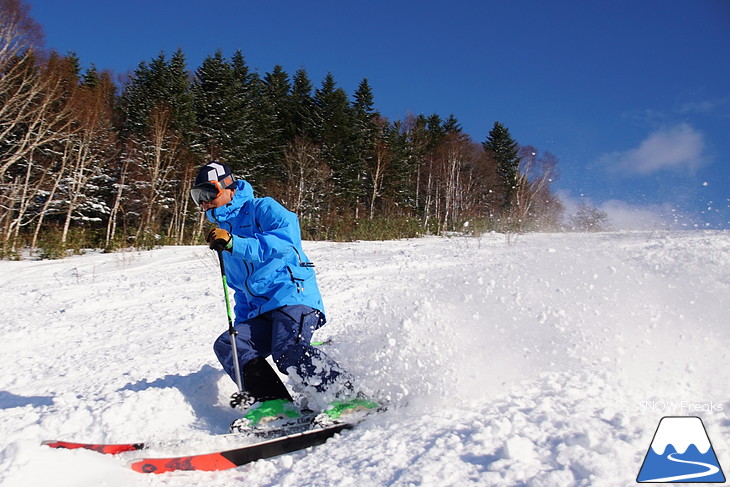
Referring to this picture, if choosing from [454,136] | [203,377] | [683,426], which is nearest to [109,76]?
[454,136]

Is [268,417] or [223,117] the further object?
[223,117]

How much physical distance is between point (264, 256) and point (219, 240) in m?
0.30

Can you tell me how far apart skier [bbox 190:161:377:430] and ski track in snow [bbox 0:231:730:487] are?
0.99 feet

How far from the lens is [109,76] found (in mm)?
34625

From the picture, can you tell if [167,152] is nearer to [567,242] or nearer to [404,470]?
[567,242]

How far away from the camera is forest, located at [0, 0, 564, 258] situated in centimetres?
1636

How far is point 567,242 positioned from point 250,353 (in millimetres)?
3877

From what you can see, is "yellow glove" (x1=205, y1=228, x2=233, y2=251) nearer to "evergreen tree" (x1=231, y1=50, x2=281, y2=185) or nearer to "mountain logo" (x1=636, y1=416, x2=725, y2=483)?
"mountain logo" (x1=636, y1=416, x2=725, y2=483)

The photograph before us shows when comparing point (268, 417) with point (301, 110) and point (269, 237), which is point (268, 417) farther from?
point (301, 110)

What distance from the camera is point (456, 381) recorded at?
2.90 m

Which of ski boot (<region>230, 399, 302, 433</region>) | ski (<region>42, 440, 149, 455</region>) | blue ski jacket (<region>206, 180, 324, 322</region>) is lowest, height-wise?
ski (<region>42, 440, 149, 455</region>)

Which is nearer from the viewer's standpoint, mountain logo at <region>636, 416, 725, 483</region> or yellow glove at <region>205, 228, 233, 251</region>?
mountain logo at <region>636, 416, 725, 483</region>

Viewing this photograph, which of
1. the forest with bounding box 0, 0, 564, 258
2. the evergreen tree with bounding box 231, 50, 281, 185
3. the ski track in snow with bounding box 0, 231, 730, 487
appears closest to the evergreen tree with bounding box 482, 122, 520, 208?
the forest with bounding box 0, 0, 564, 258

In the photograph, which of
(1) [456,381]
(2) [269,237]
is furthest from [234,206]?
(1) [456,381]
